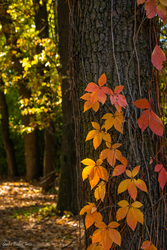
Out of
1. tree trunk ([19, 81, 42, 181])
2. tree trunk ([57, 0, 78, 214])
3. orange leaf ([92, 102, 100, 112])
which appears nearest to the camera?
orange leaf ([92, 102, 100, 112])

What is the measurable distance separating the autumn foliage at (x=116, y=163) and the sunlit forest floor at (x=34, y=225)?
5.86 feet

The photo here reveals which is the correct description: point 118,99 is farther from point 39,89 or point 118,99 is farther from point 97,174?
point 39,89

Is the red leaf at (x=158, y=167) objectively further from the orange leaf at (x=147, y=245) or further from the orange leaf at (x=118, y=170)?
the orange leaf at (x=147, y=245)

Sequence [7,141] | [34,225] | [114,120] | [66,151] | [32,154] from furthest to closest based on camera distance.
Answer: [7,141] < [32,154] < [66,151] < [34,225] < [114,120]

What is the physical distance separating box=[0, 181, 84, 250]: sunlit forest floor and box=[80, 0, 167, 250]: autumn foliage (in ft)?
5.86

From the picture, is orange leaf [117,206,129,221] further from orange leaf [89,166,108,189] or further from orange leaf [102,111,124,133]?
orange leaf [102,111,124,133]

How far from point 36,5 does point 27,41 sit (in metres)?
0.88

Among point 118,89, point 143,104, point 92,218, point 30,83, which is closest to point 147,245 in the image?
point 92,218

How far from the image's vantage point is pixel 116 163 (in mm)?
1571

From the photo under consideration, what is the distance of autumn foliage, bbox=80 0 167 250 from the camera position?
142 centimetres

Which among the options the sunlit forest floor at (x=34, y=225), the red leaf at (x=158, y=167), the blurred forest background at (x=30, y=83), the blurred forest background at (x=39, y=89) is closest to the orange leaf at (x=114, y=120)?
the red leaf at (x=158, y=167)

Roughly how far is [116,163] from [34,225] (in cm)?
348

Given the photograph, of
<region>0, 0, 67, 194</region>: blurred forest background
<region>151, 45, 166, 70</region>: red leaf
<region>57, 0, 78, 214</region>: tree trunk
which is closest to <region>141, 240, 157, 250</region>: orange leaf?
<region>151, 45, 166, 70</region>: red leaf

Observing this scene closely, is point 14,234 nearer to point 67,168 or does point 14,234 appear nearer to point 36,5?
point 67,168
